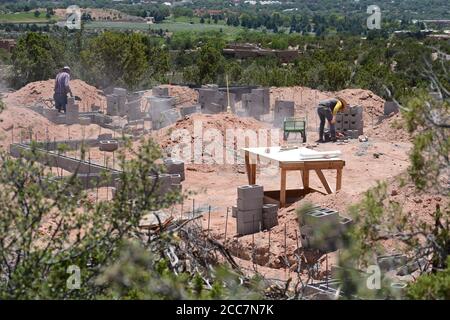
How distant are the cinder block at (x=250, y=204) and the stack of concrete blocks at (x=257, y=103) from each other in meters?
11.0

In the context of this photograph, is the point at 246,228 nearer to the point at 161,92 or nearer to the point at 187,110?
the point at 187,110

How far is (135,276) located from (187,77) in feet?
93.5

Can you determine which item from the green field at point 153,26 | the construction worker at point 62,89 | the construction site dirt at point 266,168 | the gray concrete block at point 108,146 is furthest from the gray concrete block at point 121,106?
Result: the green field at point 153,26

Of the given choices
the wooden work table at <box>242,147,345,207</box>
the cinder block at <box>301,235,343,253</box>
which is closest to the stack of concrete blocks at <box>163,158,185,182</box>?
the wooden work table at <box>242,147,345,207</box>

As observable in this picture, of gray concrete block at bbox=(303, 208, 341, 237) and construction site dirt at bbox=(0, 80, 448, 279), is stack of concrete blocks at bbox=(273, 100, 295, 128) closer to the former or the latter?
construction site dirt at bbox=(0, 80, 448, 279)

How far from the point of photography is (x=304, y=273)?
1054 centimetres

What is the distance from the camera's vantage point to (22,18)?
116 metres

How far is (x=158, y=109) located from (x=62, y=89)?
2.53 metres

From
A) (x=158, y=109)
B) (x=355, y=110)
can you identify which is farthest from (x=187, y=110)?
(x=355, y=110)

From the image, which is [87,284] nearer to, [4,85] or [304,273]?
[304,273]

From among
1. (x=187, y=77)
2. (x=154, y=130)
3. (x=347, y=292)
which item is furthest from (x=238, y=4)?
(x=347, y=292)

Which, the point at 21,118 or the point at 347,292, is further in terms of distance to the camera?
the point at 21,118

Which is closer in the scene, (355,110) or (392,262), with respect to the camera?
(392,262)

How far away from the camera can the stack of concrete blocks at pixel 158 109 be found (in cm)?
2123
